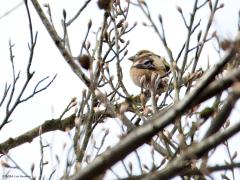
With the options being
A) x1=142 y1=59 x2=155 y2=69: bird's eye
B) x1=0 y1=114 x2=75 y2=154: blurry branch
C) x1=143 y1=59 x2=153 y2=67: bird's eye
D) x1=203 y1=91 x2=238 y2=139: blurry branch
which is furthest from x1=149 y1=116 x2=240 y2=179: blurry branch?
x1=143 y1=59 x2=153 y2=67: bird's eye

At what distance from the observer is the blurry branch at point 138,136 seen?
1383mm

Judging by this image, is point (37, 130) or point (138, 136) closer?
point (138, 136)

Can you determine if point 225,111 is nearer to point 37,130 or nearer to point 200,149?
point 200,149

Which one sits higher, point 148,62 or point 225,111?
point 148,62

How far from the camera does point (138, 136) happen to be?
1.40 m

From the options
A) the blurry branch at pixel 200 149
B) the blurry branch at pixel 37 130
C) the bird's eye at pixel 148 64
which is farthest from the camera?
the bird's eye at pixel 148 64

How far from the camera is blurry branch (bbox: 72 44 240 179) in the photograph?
4.54 feet

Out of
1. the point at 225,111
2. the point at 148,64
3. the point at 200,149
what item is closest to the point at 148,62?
the point at 148,64

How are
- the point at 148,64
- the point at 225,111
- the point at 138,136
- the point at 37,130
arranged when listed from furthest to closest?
the point at 148,64 < the point at 37,130 < the point at 225,111 < the point at 138,136

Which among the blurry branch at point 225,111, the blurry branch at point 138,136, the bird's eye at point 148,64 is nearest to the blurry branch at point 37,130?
the bird's eye at point 148,64

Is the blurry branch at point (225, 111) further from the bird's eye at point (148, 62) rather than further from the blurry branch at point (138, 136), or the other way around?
the bird's eye at point (148, 62)

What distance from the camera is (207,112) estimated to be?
2.26 metres

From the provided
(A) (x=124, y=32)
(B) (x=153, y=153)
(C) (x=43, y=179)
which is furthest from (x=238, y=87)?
(A) (x=124, y=32)

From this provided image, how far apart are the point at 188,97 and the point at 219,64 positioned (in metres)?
0.13
